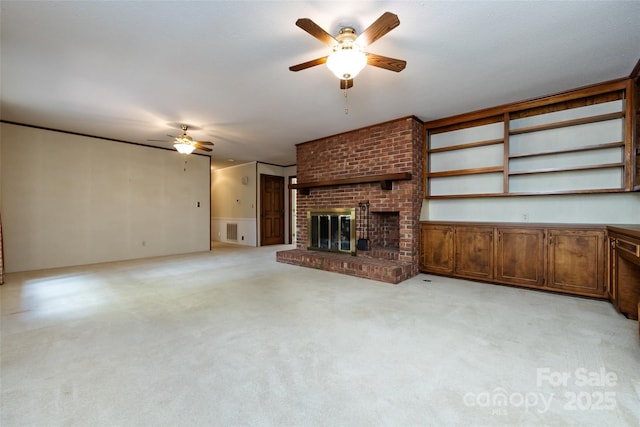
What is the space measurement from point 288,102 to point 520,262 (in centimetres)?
363

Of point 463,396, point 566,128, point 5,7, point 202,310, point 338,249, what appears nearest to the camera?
point 463,396

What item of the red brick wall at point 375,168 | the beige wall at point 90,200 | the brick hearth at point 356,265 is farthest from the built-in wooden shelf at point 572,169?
the beige wall at point 90,200

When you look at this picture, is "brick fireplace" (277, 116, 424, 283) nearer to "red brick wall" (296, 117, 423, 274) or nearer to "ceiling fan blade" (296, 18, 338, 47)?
"red brick wall" (296, 117, 423, 274)

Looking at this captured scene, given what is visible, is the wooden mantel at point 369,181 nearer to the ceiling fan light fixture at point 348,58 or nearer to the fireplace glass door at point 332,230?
the fireplace glass door at point 332,230

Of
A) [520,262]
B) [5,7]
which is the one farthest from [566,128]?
[5,7]

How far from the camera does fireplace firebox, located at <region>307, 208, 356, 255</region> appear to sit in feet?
15.3

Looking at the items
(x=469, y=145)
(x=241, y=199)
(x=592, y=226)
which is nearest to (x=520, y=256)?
(x=592, y=226)

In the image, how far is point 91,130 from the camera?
188 inches

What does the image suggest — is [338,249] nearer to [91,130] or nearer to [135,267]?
[135,267]

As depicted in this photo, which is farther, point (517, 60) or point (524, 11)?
point (517, 60)

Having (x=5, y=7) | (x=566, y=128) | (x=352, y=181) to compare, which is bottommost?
(x=352, y=181)

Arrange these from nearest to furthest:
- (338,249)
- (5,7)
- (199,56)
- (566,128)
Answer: (5,7) < (199,56) < (566,128) < (338,249)

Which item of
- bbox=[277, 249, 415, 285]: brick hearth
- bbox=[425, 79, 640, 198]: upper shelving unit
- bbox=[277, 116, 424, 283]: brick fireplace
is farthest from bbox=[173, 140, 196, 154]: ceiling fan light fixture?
bbox=[425, 79, 640, 198]: upper shelving unit

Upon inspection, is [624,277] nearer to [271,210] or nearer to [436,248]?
[436,248]
